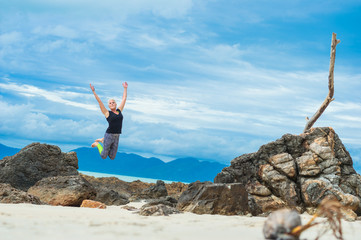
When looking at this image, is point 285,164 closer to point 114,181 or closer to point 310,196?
point 310,196

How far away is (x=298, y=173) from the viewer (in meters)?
12.7

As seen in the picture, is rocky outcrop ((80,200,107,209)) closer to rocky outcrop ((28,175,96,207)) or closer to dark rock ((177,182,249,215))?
rocky outcrop ((28,175,96,207))

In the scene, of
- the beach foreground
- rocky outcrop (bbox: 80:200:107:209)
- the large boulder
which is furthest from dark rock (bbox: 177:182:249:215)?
the large boulder

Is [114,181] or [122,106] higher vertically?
[122,106]

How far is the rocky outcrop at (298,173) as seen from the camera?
40.0 feet

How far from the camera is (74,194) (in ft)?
38.4

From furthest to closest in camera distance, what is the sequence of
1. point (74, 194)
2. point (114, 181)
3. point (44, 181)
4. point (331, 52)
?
1. point (114, 181)
2. point (331, 52)
3. point (44, 181)
4. point (74, 194)

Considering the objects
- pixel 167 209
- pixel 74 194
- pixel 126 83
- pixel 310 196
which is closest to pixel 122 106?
pixel 126 83

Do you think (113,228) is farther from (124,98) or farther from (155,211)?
(124,98)

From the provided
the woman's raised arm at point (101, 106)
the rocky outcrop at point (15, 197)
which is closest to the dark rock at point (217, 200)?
the woman's raised arm at point (101, 106)

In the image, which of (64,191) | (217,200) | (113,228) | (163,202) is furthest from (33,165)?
(113,228)

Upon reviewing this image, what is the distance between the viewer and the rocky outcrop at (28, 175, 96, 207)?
1164 cm

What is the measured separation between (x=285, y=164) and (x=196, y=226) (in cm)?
624

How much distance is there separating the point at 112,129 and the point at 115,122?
27 centimetres
